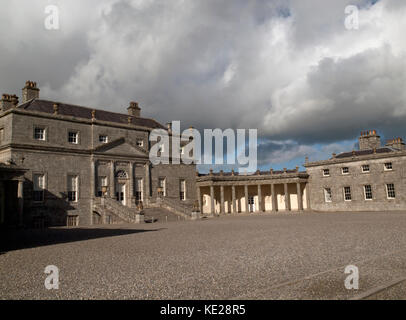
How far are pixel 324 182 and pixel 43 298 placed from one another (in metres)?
38.7

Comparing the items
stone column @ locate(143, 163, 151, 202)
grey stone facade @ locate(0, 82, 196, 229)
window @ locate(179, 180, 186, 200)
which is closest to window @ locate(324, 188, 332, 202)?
window @ locate(179, 180, 186, 200)

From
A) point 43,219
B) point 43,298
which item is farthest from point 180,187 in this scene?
point 43,298

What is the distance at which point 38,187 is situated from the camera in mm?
27453

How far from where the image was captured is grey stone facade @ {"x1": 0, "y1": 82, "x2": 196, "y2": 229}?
27156 millimetres

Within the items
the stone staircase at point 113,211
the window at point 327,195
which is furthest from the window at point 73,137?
the window at point 327,195

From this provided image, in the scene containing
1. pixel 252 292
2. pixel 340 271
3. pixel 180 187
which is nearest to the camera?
pixel 252 292

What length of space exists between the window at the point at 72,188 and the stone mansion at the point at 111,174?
0.29 ft

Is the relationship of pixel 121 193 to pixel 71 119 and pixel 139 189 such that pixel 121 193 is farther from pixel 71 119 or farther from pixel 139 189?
pixel 71 119

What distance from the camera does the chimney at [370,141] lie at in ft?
138

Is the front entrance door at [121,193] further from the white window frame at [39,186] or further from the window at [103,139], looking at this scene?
the white window frame at [39,186]

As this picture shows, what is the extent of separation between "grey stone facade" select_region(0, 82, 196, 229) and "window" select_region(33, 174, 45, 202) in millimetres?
88

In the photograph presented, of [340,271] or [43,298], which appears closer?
[43,298]
